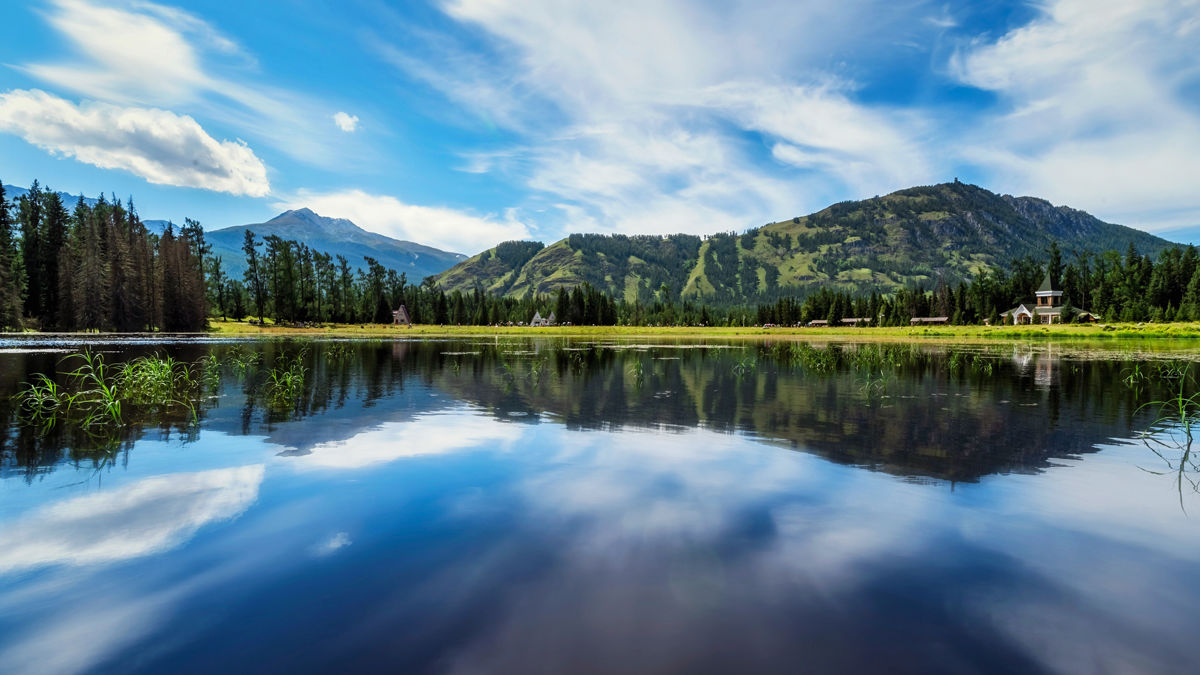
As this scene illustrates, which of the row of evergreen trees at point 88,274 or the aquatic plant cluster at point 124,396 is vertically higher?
the row of evergreen trees at point 88,274

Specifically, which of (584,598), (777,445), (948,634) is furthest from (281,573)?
(777,445)

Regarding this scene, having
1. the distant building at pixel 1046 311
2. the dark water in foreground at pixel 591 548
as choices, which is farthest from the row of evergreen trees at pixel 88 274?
the distant building at pixel 1046 311

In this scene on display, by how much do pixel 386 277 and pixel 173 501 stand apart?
17350 cm

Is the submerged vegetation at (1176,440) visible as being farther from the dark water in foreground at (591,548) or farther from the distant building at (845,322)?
the distant building at (845,322)

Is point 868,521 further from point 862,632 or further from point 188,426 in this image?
point 188,426

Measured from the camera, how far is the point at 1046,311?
472 feet

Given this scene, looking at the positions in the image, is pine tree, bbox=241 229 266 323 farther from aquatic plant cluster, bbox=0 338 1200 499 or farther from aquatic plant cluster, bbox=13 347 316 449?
aquatic plant cluster, bbox=13 347 316 449

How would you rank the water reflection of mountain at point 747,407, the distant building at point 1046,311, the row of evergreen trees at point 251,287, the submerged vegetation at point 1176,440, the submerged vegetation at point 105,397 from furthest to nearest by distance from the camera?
the distant building at point 1046,311 < the row of evergreen trees at point 251,287 < the submerged vegetation at point 105,397 < the water reflection of mountain at point 747,407 < the submerged vegetation at point 1176,440

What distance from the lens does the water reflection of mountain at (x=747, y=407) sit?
15.5m

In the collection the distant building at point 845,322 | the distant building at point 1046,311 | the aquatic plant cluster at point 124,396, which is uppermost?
the distant building at point 1046,311

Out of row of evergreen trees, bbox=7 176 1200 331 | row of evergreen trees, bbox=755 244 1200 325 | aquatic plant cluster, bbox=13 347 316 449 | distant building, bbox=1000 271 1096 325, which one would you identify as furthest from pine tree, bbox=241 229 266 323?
distant building, bbox=1000 271 1096 325

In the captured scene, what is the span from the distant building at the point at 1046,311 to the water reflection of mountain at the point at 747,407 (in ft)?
392

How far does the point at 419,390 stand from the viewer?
27953 mm

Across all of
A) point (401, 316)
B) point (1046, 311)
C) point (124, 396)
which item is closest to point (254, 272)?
point (401, 316)
